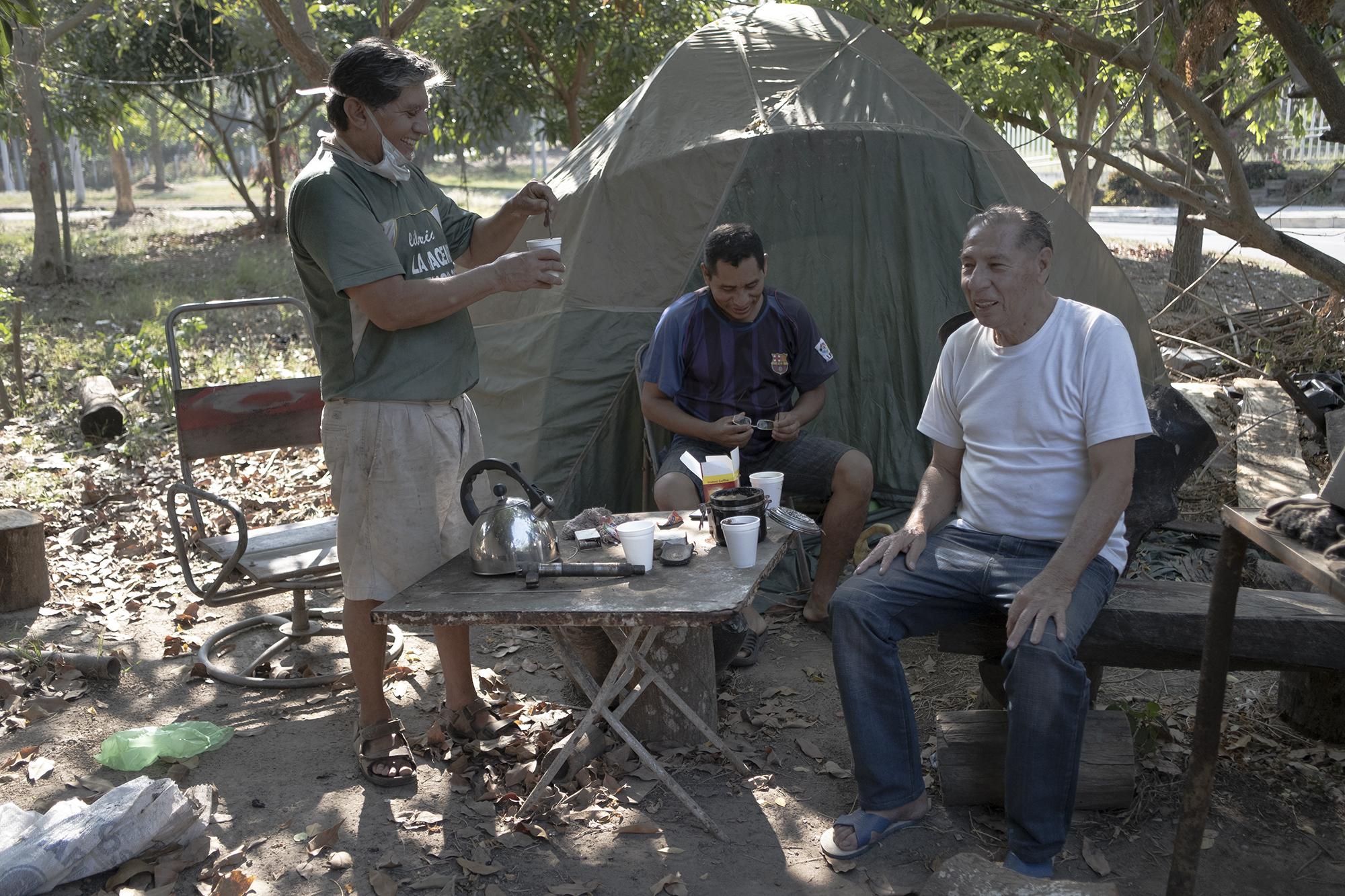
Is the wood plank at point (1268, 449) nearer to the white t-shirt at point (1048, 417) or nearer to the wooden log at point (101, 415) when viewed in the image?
the white t-shirt at point (1048, 417)

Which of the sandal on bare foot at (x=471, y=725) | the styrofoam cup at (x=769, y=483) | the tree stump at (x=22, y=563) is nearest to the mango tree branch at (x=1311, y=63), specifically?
the styrofoam cup at (x=769, y=483)

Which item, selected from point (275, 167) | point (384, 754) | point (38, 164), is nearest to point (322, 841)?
point (384, 754)

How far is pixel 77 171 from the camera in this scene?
135 feet

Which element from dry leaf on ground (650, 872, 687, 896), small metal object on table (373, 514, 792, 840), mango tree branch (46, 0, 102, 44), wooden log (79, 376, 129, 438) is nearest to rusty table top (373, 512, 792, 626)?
small metal object on table (373, 514, 792, 840)

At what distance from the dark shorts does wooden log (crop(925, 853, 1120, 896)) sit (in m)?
1.92

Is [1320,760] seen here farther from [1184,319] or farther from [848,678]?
[1184,319]

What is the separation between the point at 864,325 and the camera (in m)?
5.16

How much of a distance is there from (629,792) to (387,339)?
4.94ft

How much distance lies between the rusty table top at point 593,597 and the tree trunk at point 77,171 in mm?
34780

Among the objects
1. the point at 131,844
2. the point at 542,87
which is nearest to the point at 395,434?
the point at 131,844

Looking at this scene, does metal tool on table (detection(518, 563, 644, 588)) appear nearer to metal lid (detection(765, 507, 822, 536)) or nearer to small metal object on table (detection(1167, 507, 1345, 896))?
metal lid (detection(765, 507, 822, 536))

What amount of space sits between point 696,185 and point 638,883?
3227 mm

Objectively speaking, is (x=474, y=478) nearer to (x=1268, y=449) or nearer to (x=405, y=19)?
(x=1268, y=449)

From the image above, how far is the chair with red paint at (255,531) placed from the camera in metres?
4.00
